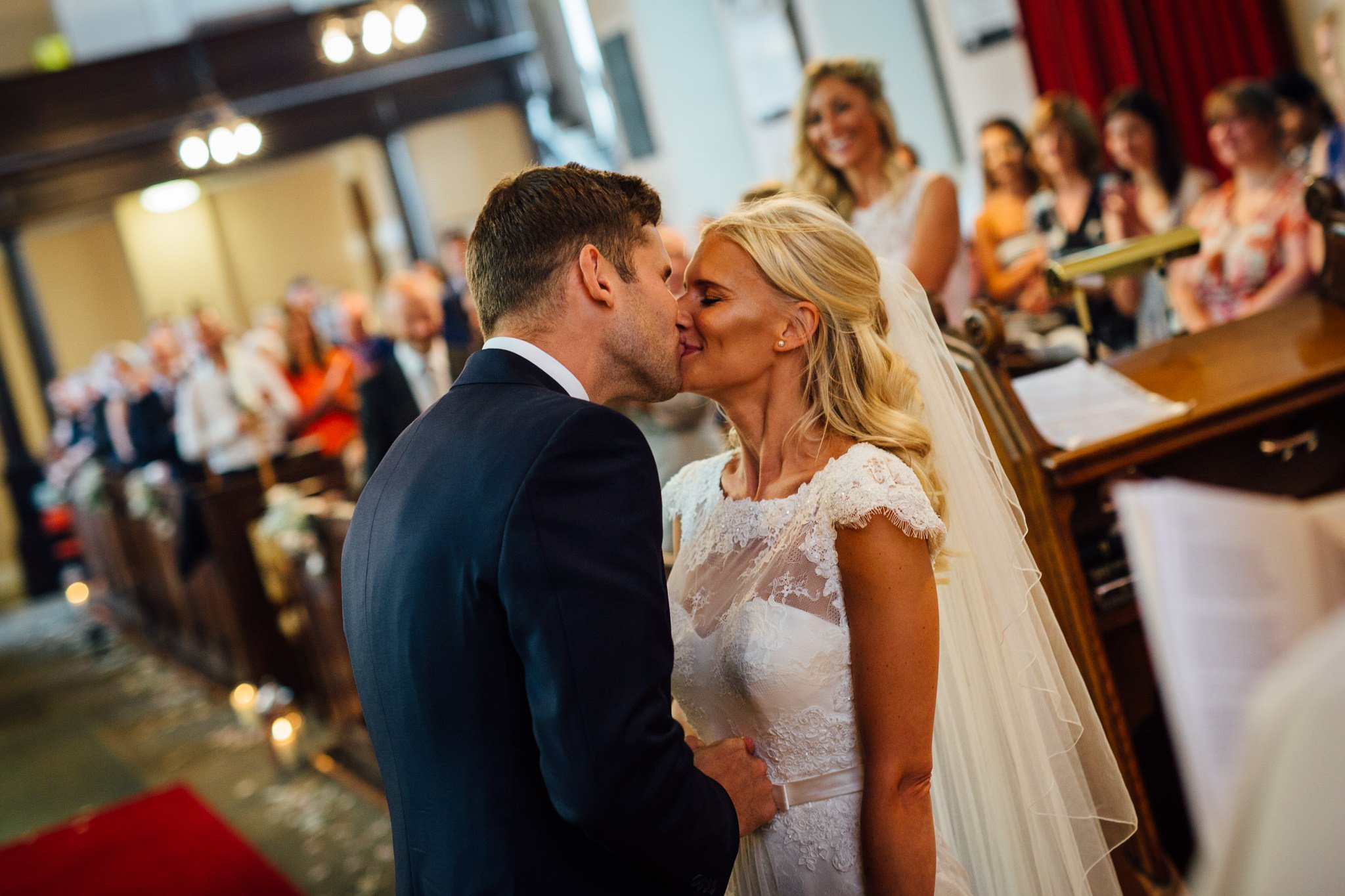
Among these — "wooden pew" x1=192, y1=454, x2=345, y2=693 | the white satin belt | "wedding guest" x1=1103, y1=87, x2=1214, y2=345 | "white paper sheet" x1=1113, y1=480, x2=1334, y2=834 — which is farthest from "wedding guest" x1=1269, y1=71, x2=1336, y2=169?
"wooden pew" x1=192, y1=454, x2=345, y2=693

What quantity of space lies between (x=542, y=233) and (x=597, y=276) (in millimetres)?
98

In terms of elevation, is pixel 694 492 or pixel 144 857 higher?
pixel 694 492

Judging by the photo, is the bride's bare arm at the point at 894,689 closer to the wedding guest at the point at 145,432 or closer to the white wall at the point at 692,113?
the wedding guest at the point at 145,432

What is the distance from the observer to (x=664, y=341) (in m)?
1.69

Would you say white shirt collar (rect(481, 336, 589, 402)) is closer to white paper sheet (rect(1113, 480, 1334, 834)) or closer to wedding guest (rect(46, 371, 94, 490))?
white paper sheet (rect(1113, 480, 1334, 834))

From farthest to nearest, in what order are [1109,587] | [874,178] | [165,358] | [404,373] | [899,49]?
[165,358] < [899,49] < [404,373] < [874,178] < [1109,587]

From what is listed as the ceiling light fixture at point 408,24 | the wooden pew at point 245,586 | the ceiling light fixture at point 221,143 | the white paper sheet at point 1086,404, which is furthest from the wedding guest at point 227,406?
Result: the white paper sheet at point 1086,404

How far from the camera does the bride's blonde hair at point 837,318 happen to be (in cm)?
187

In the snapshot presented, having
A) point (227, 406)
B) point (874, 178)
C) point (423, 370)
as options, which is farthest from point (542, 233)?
point (227, 406)

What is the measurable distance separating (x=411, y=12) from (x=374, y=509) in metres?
8.60

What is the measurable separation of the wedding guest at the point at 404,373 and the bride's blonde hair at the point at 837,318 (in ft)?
10.2

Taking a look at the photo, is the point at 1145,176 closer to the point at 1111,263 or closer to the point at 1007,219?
the point at 1007,219

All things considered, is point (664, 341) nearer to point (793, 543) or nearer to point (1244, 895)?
point (793, 543)

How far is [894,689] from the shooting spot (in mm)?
1677
